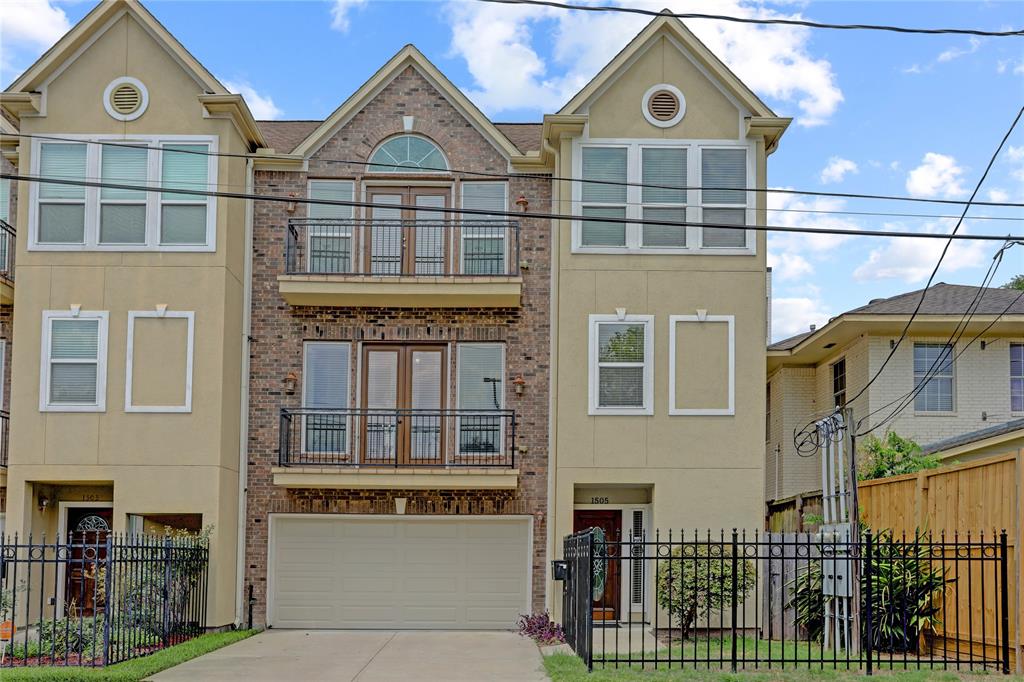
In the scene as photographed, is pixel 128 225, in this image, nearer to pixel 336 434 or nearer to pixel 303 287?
pixel 303 287

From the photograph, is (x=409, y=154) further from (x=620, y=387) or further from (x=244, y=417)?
(x=620, y=387)

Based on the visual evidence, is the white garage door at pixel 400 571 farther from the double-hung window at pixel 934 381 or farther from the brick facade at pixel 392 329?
the double-hung window at pixel 934 381

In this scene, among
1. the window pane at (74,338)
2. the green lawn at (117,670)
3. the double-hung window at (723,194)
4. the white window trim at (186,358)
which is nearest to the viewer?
the green lawn at (117,670)

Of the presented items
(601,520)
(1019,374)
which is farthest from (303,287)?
(1019,374)

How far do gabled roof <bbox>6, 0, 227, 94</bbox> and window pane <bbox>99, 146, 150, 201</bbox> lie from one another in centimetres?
161

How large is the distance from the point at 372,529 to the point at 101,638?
252 inches

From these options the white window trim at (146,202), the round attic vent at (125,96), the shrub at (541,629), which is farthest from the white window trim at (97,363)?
the shrub at (541,629)

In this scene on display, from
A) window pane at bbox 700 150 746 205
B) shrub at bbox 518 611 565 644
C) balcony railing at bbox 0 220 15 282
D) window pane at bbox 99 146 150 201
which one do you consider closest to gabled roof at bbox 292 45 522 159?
window pane at bbox 99 146 150 201

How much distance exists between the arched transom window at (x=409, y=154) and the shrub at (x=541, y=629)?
8.13 meters

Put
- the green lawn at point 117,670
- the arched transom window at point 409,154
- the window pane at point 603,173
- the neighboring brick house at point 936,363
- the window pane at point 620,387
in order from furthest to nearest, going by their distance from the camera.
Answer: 1. the neighboring brick house at point 936,363
2. the arched transom window at point 409,154
3. the window pane at point 603,173
4. the window pane at point 620,387
5. the green lawn at point 117,670

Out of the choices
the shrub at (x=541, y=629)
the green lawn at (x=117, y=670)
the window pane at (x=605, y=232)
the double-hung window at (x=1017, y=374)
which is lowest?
the shrub at (x=541, y=629)

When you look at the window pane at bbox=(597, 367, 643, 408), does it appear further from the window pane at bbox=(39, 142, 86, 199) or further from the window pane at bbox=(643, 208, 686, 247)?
the window pane at bbox=(39, 142, 86, 199)

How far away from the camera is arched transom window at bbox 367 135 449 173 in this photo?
71.5 ft

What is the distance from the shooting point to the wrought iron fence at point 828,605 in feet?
44.7
